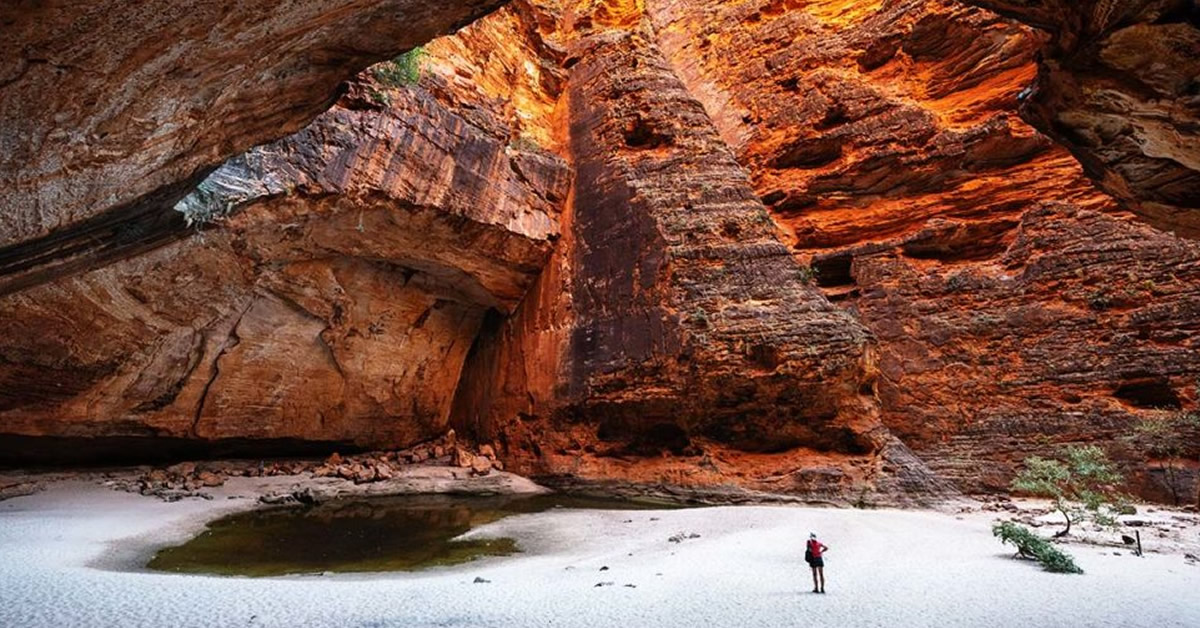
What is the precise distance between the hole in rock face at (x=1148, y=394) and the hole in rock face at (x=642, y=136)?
11383mm

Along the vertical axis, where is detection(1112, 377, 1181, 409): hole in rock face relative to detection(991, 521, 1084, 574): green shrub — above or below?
above

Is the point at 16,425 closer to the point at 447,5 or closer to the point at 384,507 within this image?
the point at 384,507

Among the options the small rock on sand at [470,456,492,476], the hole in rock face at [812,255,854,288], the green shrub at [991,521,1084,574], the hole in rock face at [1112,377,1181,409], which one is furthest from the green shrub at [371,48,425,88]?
the hole in rock face at [1112,377,1181,409]

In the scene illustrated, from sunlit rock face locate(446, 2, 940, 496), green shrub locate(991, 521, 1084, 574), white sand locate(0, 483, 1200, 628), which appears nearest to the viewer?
white sand locate(0, 483, 1200, 628)

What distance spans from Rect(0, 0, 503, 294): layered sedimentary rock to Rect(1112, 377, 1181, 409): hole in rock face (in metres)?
13.8

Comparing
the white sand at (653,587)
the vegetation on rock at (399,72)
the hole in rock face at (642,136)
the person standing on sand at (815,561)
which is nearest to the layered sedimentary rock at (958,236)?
the hole in rock face at (642,136)

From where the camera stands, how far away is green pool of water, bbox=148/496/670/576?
695cm

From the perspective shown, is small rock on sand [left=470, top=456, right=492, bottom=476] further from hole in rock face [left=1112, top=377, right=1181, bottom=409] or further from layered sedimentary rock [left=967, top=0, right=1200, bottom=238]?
hole in rock face [left=1112, top=377, right=1181, bottom=409]

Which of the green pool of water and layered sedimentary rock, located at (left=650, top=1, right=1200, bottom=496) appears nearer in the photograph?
the green pool of water

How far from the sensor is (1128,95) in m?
3.85

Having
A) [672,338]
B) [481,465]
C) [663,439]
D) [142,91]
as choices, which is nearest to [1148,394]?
[672,338]

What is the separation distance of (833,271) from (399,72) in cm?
1189

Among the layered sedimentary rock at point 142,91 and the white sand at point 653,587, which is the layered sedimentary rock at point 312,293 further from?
the layered sedimentary rock at point 142,91

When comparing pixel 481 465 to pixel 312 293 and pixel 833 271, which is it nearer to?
pixel 312 293
